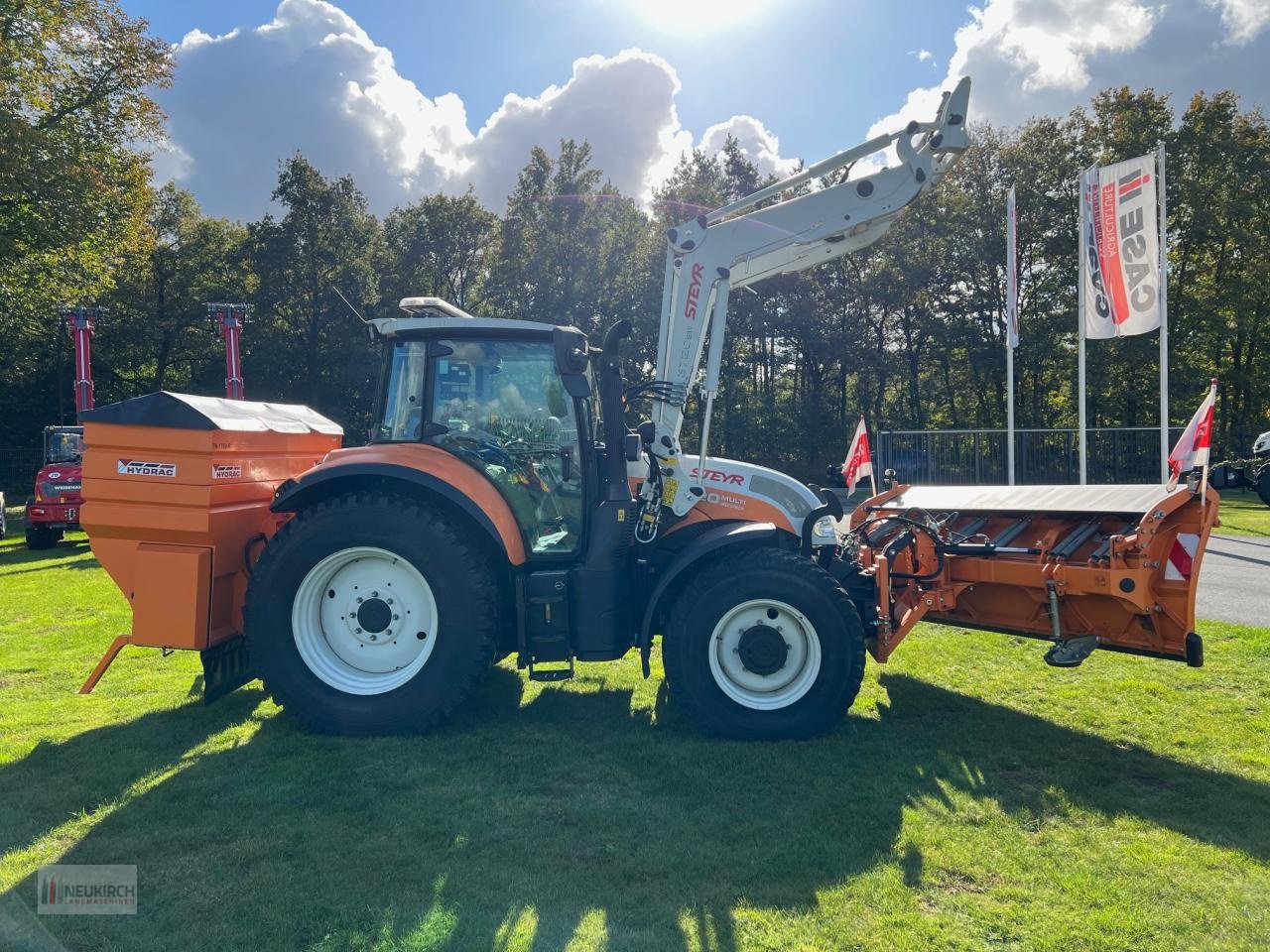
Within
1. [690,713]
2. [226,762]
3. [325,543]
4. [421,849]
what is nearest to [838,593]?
[690,713]

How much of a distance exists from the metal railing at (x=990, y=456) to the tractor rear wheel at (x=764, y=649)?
51.4 ft

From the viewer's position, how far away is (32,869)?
Answer: 3.21 meters

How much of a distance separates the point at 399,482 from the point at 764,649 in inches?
90.8

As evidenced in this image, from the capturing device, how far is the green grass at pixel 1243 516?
45.3ft

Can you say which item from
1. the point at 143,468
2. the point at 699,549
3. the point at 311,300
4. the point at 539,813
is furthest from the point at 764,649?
the point at 311,300

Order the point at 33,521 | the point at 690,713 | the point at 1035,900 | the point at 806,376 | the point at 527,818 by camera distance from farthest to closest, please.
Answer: the point at 806,376 → the point at 33,521 → the point at 690,713 → the point at 527,818 → the point at 1035,900

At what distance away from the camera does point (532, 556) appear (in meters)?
4.84

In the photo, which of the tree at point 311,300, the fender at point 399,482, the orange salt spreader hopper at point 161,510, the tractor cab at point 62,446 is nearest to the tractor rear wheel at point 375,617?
the fender at point 399,482

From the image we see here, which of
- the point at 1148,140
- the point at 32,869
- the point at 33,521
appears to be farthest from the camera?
the point at 1148,140

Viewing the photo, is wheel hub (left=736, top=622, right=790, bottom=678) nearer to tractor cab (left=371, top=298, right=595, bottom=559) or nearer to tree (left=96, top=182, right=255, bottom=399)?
tractor cab (left=371, top=298, right=595, bottom=559)

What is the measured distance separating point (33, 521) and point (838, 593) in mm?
14658

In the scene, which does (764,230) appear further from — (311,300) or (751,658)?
(311,300)

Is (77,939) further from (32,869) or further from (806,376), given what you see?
(806,376)

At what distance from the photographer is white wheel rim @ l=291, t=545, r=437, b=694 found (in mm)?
4707
